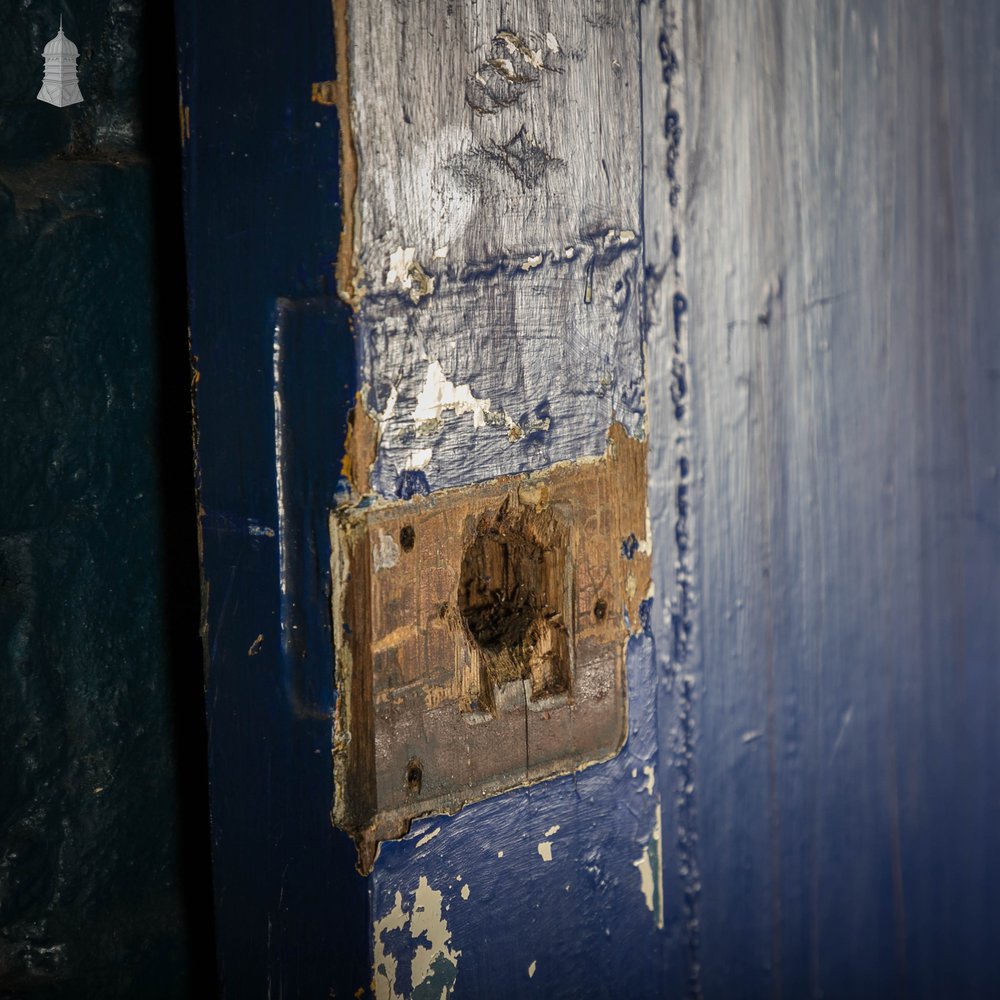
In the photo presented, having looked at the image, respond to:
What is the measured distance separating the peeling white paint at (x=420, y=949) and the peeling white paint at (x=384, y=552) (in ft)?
0.72

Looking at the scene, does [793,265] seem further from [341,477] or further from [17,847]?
[17,847]

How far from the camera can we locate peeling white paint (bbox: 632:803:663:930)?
3.14 feet

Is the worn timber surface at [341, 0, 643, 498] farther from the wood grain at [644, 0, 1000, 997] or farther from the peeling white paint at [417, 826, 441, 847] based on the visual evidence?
the peeling white paint at [417, 826, 441, 847]

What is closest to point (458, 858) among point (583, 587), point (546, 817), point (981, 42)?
point (546, 817)

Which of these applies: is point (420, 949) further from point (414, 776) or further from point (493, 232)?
point (493, 232)

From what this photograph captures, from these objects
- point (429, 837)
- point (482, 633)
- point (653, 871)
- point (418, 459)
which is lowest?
point (653, 871)

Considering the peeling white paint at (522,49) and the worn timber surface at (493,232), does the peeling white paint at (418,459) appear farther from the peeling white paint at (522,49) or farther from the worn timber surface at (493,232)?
the peeling white paint at (522,49)

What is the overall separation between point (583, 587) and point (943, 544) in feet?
1.88

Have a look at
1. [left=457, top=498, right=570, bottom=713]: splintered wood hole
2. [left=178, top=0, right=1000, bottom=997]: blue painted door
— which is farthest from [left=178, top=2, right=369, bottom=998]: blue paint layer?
[left=457, top=498, right=570, bottom=713]: splintered wood hole

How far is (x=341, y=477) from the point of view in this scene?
72 cm

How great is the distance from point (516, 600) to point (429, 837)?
173 millimetres

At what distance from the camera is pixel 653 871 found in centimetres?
97

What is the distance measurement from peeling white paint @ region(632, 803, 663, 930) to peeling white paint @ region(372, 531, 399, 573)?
0.36 m

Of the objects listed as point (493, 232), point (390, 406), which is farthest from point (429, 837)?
point (493, 232)
